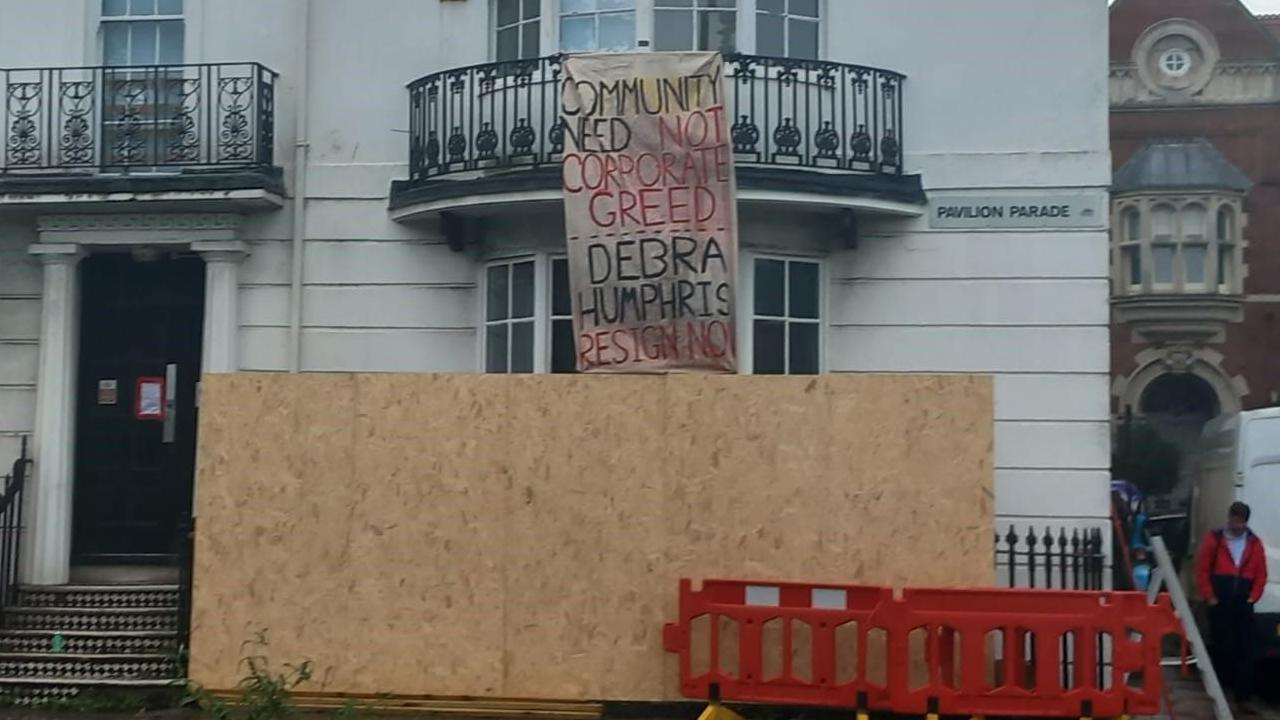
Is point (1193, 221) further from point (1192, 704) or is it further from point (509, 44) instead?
point (509, 44)

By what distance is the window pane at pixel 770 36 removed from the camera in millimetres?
13031

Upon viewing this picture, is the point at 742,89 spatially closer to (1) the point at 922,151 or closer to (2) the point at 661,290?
(1) the point at 922,151

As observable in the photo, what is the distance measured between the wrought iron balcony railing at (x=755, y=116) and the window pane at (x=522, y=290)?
974 mm

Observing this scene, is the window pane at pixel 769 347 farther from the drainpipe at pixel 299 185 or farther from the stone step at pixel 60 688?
the stone step at pixel 60 688

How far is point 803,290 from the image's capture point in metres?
13.1

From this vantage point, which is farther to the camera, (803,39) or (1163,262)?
(1163,262)

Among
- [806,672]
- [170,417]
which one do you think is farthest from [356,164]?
[806,672]

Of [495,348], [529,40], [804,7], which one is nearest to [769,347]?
[495,348]

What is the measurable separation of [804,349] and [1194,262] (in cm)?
2589

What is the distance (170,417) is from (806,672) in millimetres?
6654

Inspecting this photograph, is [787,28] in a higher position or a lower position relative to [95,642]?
higher

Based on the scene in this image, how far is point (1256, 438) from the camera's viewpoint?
1321 cm

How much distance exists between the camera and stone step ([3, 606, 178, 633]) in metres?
12.2

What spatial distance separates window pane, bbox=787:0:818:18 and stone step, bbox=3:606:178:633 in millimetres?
7409
